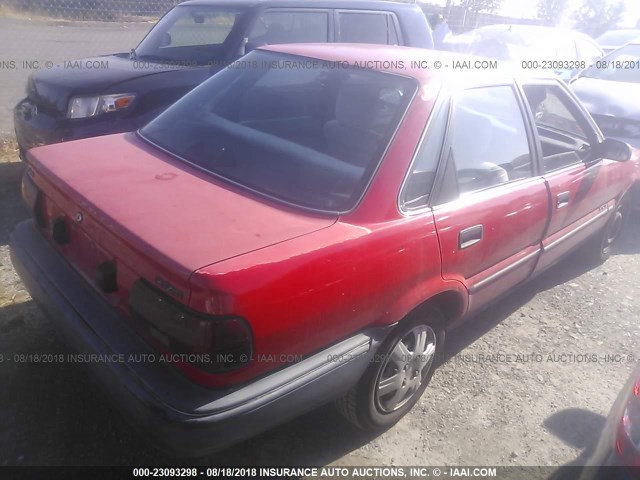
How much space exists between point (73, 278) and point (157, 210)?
1.94ft

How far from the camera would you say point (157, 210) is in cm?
205

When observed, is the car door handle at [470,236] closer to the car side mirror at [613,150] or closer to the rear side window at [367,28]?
the car side mirror at [613,150]

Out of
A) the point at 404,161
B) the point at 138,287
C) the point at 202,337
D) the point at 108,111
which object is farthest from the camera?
the point at 108,111

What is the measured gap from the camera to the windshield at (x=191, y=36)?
5.08 m

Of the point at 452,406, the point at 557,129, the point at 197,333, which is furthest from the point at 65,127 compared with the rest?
the point at 557,129

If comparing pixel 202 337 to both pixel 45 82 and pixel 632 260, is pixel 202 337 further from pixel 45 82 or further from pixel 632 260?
pixel 632 260

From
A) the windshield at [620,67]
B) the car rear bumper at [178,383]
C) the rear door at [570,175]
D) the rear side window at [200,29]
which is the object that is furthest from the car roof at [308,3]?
the car rear bumper at [178,383]

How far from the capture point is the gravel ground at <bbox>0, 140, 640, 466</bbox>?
2449 mm

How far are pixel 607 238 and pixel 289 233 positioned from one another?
3677 mm

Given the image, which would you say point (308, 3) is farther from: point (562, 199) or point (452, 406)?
point (452, 406)

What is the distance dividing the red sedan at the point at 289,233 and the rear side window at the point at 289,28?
83.5 inches

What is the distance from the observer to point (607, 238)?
15.2 feet

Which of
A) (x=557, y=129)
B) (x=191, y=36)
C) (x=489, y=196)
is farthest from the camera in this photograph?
(x=191, y=36)

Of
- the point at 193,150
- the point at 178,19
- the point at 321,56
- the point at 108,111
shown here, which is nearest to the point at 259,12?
the point at 178,19
